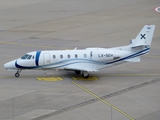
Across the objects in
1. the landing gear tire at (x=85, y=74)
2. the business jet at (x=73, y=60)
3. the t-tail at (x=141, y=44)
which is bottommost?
the landing gear tire at (x=85, y=74)

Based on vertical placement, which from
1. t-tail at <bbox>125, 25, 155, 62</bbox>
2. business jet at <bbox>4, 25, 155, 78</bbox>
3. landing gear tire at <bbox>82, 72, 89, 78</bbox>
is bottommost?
landing gear tire at <bbox>82, 72, 89, 78</bbox>

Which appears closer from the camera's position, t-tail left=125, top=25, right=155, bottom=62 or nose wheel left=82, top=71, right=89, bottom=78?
nose wheel left=82, top=71, right=89, bottom=78

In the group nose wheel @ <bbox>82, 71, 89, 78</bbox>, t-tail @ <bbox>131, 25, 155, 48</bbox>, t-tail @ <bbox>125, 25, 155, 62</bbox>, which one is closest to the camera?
nose wheel @ <bbox>82, 71, 89, 78</bbox>

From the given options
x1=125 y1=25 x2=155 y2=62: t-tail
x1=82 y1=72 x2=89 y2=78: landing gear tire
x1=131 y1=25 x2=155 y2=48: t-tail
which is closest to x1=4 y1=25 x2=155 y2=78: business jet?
x1=82 y1=72 x2=89 y2=78: landing gear tire

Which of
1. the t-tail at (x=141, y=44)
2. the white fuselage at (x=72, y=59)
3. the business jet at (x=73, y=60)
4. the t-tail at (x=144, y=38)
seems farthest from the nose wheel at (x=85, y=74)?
the t-tail at (x=144, y=38)

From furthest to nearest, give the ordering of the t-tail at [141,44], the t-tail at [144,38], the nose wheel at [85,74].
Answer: the t-tail at [144,38], the t-tail at [141,44], the nose wheel at [85,74]

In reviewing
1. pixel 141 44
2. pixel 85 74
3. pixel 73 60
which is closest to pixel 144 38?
pixel 141 44

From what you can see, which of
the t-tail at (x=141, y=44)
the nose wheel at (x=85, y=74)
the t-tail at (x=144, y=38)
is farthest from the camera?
the t-tail at (x=144, y=38)

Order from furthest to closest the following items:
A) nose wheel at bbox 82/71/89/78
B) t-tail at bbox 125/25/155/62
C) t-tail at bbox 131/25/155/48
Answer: t-tail at bbox 131/25/155/48
t-tail at bbox 125/25/155/62
nose wheel at bbox 82/71/89/78

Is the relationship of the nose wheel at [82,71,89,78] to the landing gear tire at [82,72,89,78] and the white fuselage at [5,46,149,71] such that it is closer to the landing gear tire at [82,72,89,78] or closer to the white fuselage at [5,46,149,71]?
the landing gear tire at [82,72,89,78]

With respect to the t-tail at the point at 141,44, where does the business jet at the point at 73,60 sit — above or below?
below

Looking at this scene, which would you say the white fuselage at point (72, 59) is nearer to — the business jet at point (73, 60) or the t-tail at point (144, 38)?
the business jet at point (73, 60)

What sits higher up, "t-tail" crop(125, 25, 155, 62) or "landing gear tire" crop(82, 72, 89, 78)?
"t-tail" crop(125, 25, 155, 62)

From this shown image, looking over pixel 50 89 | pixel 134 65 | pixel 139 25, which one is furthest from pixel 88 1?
pixel 50 89
